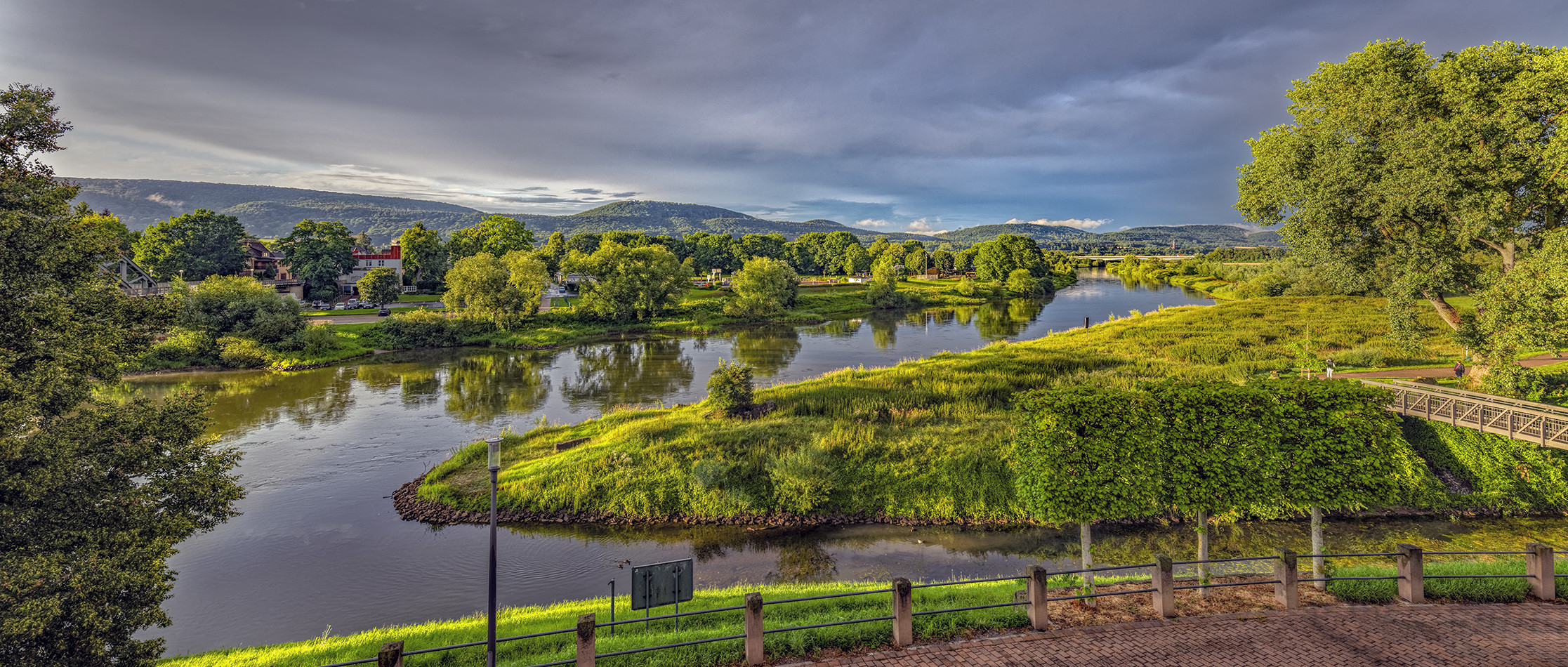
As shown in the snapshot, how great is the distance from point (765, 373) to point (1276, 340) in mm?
38220

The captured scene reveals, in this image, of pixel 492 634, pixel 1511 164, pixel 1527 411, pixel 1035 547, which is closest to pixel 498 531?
pixel 492 634

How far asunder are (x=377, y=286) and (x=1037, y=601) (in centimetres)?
8227

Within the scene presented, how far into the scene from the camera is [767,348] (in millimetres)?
63094

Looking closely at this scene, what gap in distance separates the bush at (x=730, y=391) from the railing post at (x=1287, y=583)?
70.7 feet

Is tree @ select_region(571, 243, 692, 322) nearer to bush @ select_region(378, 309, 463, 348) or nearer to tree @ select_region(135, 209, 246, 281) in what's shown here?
bush @ select_region(378, 309, 463, 348)

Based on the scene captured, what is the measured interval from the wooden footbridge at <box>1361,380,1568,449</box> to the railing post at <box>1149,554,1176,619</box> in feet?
44.2

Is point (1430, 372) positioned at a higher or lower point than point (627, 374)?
higher

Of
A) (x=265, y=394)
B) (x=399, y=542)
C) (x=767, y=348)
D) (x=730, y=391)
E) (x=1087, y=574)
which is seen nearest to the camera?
(x=1087, y=574)

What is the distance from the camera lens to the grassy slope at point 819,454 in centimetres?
2298

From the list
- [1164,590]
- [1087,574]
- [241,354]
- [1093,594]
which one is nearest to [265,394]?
[241,354]

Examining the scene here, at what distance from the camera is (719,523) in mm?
22469

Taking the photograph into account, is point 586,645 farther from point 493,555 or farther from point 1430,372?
point 1430,372

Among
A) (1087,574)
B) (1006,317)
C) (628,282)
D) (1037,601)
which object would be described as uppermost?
(628,282)

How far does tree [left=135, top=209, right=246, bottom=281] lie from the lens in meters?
73.1
